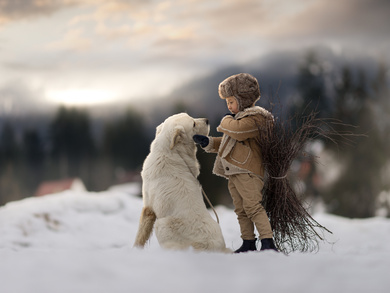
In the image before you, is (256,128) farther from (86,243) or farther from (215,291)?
(86,243)

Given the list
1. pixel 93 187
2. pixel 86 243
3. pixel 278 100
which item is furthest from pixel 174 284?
pixel 93 187

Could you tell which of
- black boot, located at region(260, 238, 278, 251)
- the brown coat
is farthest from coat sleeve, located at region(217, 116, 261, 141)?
black boot, located at region(260, 238, 278, 251)

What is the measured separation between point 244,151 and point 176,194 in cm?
77

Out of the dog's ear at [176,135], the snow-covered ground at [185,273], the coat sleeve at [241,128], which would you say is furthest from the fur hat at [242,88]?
the snow-covered ground at [185,273]

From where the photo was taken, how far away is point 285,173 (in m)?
3.95

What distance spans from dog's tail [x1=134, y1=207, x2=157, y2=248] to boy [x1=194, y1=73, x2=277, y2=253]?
778 millimetres

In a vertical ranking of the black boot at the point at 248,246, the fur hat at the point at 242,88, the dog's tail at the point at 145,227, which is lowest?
the black boot at the point at 248,246

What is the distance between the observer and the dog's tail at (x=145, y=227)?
3.77m

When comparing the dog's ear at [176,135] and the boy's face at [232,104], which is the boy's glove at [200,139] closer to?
the dog's ear at [176,135]

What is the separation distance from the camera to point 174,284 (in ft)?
7.92

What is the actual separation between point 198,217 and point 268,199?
2.77 feet

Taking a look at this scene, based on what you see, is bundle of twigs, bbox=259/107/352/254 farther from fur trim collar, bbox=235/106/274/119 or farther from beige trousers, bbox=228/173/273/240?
beige trousers, bbox=228/173/273/240

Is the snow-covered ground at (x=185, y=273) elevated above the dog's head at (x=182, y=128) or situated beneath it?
situated beneath

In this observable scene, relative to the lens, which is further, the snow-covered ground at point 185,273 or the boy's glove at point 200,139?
the boy's glove at point 200,139
